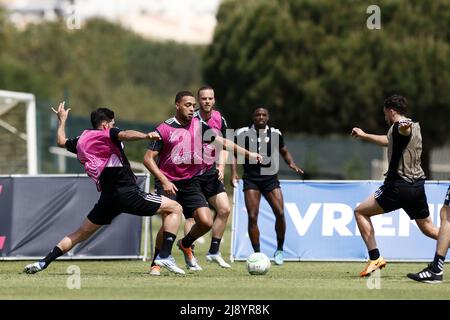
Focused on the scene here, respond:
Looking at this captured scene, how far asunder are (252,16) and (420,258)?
2617 cm

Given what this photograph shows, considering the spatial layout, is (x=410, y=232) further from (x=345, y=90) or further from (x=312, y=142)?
(x=312, y=142)

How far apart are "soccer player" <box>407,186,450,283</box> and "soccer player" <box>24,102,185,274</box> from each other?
3.02 metres

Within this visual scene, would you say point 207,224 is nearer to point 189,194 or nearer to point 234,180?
point 189,194

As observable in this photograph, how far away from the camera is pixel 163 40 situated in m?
96.0

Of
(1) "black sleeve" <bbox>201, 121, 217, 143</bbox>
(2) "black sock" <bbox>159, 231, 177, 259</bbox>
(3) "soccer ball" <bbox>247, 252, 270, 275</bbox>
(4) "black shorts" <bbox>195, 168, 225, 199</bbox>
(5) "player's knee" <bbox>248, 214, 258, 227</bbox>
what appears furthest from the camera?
(5) "player's knee" <bbox>248, 214, 258, 227</bbox>

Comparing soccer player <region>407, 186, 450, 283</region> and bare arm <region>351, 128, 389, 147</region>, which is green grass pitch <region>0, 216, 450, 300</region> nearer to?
soccer player <region>407, 186, 450, 283</region>

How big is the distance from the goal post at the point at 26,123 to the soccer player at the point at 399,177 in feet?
42.0

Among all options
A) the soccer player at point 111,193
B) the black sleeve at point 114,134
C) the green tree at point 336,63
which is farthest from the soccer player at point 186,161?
the green tree at point 336,63

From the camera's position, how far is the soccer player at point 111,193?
45.3 feet

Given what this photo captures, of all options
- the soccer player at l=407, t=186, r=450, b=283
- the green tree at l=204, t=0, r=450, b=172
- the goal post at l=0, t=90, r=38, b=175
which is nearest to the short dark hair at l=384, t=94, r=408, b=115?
the soccer player at l=407, t=186, r=450, b=283

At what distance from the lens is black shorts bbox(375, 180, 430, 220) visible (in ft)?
45.0

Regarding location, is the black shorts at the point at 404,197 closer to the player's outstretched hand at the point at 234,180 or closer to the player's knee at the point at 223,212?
the player's knee at the point at 223,212

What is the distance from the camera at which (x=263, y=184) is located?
16.8 meters
